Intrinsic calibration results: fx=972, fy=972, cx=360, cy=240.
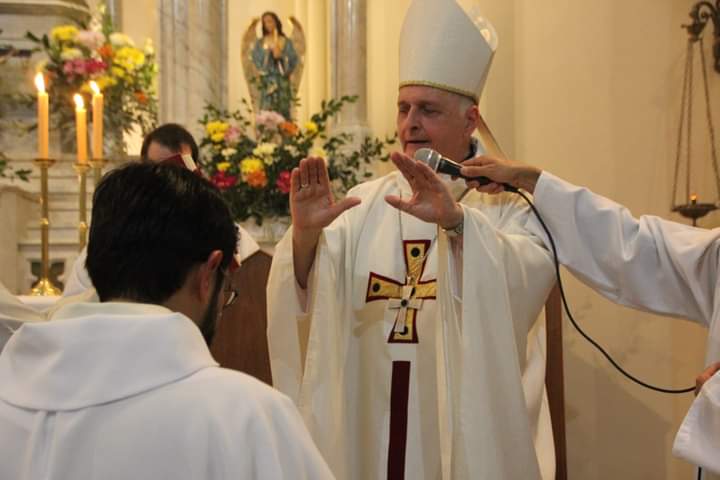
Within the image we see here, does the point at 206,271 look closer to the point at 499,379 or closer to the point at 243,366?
the point at 499,379

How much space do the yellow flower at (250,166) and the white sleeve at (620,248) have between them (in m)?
1.95

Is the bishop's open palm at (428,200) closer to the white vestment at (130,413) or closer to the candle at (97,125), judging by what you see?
the white vestment at (130,413)

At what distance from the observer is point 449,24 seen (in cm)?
319

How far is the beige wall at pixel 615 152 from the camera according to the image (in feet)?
15.2

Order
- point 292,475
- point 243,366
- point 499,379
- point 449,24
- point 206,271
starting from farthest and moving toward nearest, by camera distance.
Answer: point 243,366
point 449,24
point 499,379
point 206,271
point 292,475

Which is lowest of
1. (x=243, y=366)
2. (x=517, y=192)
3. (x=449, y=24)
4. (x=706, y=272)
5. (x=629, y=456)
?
(x=629, y=456)

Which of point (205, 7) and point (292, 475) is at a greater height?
point (205, 7)

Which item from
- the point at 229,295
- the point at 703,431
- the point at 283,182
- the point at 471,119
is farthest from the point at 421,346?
the point at 283,182

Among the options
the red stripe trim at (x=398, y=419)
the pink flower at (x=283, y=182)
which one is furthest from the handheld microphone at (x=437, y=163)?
the pink flower at (x=283, y=182)

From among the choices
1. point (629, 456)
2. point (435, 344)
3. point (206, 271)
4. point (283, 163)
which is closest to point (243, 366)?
point (283, 163)

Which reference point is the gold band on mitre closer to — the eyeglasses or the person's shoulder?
the person's shoulder

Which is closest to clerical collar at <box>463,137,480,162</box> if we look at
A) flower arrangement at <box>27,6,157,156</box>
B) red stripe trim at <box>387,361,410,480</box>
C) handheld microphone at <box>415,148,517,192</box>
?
handheld microphone at <box>415,148,517,192</box>

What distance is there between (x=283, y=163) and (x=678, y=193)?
74.9 inches

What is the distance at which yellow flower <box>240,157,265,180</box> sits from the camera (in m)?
4.54
